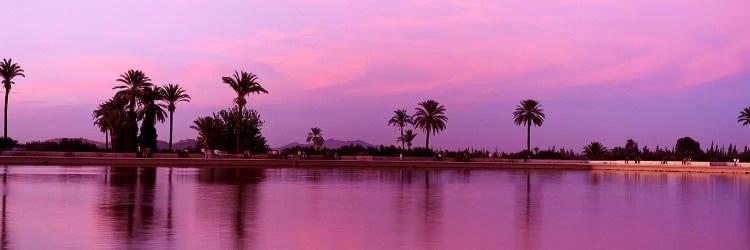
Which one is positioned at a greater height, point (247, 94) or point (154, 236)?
point (247, 94)

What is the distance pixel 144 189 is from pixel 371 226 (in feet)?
40.2

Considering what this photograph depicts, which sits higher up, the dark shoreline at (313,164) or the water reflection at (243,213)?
the dark shoreline at (313,164)

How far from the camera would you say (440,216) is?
18000 millimetres

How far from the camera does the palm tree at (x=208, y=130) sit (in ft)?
271

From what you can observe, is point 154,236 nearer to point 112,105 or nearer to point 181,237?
point 181,237

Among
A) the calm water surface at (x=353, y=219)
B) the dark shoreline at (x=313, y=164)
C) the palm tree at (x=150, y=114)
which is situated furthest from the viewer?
the palm tree at (x=150, y=114)

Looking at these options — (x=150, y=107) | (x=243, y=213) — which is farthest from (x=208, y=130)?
(x=243, y=213)

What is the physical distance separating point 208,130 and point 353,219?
226 feet

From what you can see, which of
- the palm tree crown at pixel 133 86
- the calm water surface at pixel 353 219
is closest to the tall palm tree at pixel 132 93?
the palm tree crown at pixel 133 86

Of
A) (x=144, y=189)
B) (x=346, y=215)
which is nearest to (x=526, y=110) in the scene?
(x=144, y=189)

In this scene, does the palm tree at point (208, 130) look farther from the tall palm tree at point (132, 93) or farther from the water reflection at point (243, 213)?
the water reflection at point (243, 213)

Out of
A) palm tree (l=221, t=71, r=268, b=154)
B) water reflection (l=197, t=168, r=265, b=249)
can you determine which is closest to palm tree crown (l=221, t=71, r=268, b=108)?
palm tree (l=221, t=71, r=268, b=154)

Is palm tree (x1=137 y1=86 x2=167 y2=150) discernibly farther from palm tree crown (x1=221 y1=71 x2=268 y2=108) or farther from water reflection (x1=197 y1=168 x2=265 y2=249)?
water reflection (x1=197 y1=168 x2=265 y2=249)

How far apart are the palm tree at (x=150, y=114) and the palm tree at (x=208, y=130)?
6.70 m
